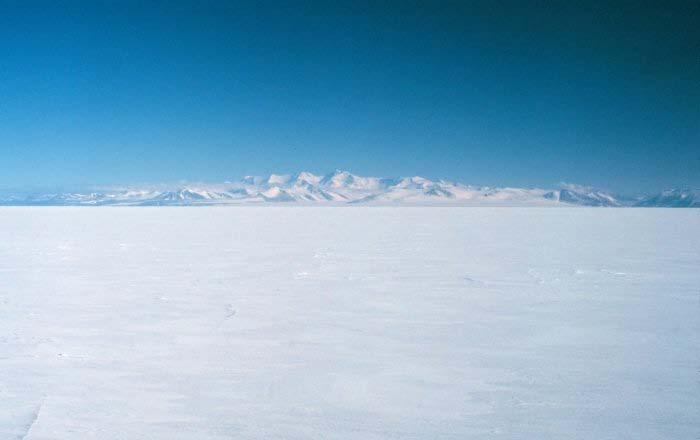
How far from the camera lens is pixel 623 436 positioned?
354 centimetres

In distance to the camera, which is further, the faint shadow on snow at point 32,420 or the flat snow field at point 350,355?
the flat snow field at point 350,355

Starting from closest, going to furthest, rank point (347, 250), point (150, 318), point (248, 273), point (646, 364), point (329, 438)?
point (329, 438), point (646, 364), point (150, 318), point (248, 273), point (347, 250)

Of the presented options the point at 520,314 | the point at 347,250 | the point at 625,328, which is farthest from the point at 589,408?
the point at 347,250

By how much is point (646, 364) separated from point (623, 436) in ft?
6.14

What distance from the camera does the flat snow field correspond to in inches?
149

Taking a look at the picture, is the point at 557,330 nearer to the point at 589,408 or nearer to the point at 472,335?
the point at 472,335

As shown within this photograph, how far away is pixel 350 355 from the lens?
18.1ft

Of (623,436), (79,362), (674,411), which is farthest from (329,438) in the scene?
(79,362)

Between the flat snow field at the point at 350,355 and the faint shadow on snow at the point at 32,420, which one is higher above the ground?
the flat snow field at the point at 350,355

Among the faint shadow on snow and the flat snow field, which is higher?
the flat snow field

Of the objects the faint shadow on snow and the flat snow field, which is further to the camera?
the flat snow field

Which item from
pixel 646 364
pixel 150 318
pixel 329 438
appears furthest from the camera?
pixel 150 318

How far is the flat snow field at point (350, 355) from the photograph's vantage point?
149 inches

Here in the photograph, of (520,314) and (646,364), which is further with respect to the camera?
(520,314)
